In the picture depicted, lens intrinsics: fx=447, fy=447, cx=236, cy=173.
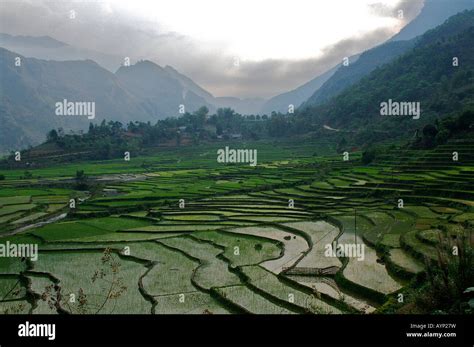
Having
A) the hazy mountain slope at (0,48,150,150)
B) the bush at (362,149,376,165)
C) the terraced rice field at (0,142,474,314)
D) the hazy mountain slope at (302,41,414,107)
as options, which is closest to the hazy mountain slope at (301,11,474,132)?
the bush at (362,149,376,165)

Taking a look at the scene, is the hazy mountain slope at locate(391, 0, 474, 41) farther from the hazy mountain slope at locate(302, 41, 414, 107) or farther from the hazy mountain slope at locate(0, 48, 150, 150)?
the hazy mountain slope at locate(0, 48, 150, 150)

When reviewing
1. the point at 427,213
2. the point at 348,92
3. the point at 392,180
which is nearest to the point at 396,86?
the point at 348,92

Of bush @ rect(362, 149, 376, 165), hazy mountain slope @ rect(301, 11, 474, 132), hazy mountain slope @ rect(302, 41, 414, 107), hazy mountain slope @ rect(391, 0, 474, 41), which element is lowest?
bush @ rect(362, 149, 376, 165)

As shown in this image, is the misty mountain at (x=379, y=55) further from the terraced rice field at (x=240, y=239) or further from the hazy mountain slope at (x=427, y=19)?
the terraced rice field at (x=240, y=239)

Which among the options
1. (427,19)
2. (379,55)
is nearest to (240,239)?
(379,55)

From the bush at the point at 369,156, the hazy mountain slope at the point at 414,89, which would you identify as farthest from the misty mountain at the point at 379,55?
the bush at the point at 369,156

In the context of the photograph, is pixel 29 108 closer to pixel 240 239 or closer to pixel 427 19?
pixel 427 19
